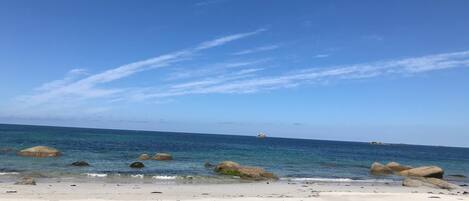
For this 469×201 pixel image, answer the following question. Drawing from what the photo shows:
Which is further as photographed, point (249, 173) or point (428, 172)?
point (428, 172)

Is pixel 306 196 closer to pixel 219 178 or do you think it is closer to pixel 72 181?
pixel 219 178

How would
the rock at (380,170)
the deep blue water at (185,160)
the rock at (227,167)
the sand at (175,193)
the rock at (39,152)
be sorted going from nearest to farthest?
1. the sand at (175,193)
2. the rock at (227,167)
3. the deep blue water at (185,160)
4. the rock at (380,170)
5. the rock at (39,152)

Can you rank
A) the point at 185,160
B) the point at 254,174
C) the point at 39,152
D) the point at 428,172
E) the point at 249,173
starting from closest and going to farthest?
the point at 254,174
the point at 249,173
the point at 428,172
the point at 39,152
the point at 185,160

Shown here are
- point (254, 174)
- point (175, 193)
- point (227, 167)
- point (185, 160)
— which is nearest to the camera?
point (175, 193)

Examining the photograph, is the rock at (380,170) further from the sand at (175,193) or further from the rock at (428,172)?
the sand at (175,193)

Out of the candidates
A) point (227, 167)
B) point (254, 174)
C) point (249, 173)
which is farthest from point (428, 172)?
point (227, 167)

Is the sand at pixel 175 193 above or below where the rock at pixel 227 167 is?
below

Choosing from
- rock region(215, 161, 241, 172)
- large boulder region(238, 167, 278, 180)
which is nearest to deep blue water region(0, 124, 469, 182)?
rock region(215, 161, 241, 172)

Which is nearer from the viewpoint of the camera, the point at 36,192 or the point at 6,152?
the point at 36,192

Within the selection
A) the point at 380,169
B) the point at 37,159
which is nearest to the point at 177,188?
the point at 37,159

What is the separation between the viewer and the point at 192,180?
93.9ft

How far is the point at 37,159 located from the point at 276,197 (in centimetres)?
2696

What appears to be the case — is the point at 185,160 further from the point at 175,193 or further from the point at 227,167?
the point at 175,193

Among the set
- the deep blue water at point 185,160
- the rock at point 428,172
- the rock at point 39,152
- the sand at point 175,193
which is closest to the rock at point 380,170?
the deep blue water at point 185,160
